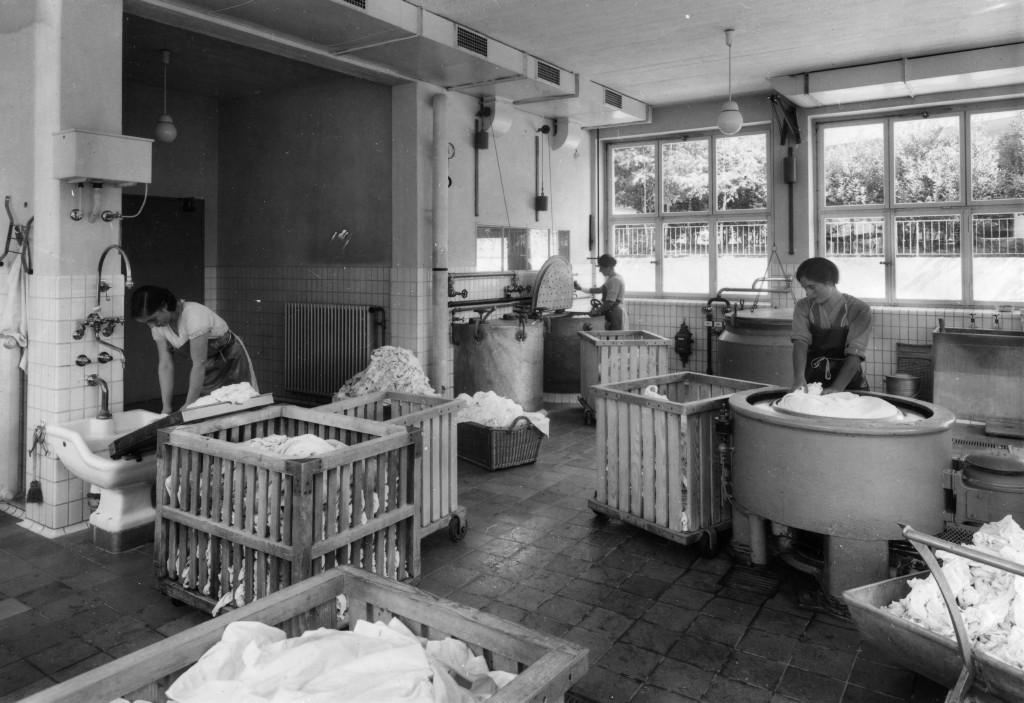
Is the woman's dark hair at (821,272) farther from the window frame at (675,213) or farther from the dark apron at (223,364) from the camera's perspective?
the window frame at (675,213)

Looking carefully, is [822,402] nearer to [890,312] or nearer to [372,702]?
[372,702]

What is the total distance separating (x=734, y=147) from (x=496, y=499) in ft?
20.3

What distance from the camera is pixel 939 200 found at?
8273mm

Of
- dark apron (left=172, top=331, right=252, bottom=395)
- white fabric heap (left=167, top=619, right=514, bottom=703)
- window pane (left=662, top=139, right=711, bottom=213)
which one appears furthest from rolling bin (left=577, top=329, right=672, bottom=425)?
white fabric heap (left=167, top=619, right=514, bottom=703)

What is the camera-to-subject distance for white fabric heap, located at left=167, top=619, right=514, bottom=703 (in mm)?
1613

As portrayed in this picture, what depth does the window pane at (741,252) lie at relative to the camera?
30.7 feet

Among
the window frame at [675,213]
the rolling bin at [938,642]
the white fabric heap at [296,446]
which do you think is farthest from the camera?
the window frame at [675,213]

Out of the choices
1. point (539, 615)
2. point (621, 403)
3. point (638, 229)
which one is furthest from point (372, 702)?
point (638, 229)

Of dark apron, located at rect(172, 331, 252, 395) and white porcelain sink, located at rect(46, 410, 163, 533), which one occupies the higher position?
dark apron, located at rect(172, 331, 252, 395)

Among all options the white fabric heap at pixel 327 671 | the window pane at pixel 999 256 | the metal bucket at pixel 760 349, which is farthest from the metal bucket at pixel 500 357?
the white fabric heap at pixel 327 671

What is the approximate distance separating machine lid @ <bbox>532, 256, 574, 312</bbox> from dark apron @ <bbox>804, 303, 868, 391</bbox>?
12.6 ft

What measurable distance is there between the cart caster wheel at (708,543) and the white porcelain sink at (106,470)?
3121 millimetres

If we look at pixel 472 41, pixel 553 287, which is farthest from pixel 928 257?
pixel 472 41

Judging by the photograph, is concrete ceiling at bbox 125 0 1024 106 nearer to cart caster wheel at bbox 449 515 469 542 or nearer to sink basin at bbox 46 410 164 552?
sink basin at bbox 46 410 164 552
